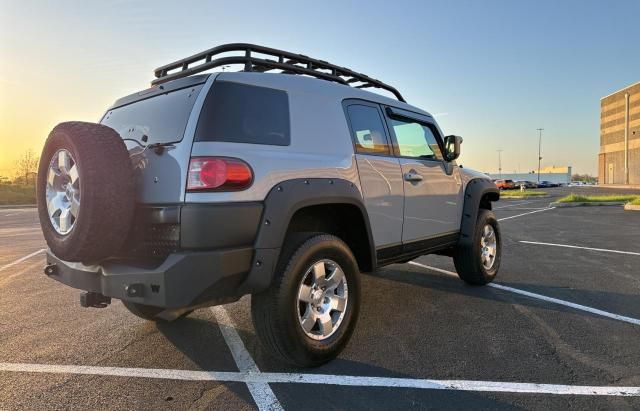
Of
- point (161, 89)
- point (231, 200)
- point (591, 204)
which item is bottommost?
point (591, 204)

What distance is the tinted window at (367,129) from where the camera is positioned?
3.91 meters

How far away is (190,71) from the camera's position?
3729 mm

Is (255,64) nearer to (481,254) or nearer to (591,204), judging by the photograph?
(481,254)

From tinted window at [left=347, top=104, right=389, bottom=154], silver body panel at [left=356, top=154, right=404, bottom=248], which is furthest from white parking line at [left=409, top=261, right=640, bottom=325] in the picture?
tinted window at [left=347, top=104, right=389, bottom=154]

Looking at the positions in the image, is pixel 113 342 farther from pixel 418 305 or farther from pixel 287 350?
pixel 418 305

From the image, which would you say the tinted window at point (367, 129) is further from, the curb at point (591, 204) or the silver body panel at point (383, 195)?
the curb at point (591, 204)

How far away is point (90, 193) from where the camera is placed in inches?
108

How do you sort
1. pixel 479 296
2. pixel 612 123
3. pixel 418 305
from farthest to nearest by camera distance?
pixel 612 123, pixel 479 296, pixel 418 305

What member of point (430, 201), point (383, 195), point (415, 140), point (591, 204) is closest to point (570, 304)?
point (430, 201)

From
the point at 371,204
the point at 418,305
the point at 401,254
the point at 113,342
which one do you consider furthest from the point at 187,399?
the point at 418,305

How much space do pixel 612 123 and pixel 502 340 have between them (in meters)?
85.9

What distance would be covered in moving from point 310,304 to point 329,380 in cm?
53

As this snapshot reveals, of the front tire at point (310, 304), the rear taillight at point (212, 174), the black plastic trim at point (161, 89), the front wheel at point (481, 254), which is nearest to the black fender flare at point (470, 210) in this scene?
the front wheel at point (481, 254)

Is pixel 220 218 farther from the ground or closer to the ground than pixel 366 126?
closer to the ground
